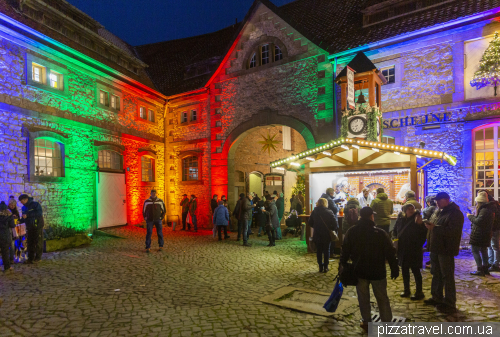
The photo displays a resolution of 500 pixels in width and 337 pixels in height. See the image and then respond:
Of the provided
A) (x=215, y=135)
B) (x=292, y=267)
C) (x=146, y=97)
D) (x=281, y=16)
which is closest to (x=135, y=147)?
(x=146, y=97)

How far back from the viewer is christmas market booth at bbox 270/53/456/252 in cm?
962

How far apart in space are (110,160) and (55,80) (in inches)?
152

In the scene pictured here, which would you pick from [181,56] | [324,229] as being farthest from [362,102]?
[181,56]

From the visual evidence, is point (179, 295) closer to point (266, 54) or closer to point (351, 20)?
point (266, 54)

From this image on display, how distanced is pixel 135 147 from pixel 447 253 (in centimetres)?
1350

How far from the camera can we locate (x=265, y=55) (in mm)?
14703

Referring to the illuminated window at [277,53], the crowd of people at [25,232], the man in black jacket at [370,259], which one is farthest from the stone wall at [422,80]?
the crowd of people at [25,232]

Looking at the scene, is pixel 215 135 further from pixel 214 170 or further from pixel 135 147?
pixel 135 147

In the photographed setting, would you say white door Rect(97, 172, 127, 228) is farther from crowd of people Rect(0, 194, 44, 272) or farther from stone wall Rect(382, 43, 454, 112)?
stone wall Rect(382, 43, 454, 112)

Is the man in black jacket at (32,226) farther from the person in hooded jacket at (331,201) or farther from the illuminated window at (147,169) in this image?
the person in hooded jacket at (331,201)

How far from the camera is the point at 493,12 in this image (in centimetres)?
976

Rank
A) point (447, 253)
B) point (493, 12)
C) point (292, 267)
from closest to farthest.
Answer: point (447, 253) → point (292, 267) → point (493, 12)

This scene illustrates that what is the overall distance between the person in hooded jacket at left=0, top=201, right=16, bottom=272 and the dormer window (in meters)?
11.0

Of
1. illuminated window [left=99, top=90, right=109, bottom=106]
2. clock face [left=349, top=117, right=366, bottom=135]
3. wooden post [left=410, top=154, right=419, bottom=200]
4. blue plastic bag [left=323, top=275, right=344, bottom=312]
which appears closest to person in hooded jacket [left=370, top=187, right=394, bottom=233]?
wooden post [left=410, top=154, right=419, bottom=200]
